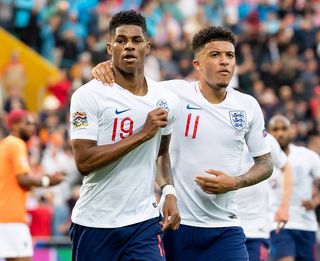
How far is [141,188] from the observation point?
7.82 metres

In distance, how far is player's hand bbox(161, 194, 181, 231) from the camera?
310 inches

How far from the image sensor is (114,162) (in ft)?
25.3

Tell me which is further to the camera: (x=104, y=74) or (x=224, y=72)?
(x=224, y=72)

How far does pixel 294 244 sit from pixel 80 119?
20.3ft

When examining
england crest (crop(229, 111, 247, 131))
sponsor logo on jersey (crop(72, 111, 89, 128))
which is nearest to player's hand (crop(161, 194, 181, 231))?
sponsor logo on jersey (crop(72, 111, 89, 128))

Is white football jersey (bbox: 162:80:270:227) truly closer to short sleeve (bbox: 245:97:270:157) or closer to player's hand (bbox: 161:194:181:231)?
short sleeve (bbox: 245:97:270:157)

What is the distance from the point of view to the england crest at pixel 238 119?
875 cm

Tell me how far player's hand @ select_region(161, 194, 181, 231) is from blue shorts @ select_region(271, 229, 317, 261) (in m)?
5.37

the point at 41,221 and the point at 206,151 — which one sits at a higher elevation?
the point at 206,151

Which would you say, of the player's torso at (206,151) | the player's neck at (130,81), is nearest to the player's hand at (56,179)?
the player's torso at (206,151)

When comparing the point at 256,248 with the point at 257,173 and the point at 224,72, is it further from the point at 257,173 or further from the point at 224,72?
the point at 224,72

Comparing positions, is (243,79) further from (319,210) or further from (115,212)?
(115,212)

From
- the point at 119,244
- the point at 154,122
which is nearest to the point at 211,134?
the point at 154,122

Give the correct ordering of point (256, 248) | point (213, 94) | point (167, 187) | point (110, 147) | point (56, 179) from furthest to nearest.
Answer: point (56, 179) < point (256, 248) < point (213, 94) < point (167, 187) < point (110, 147)
